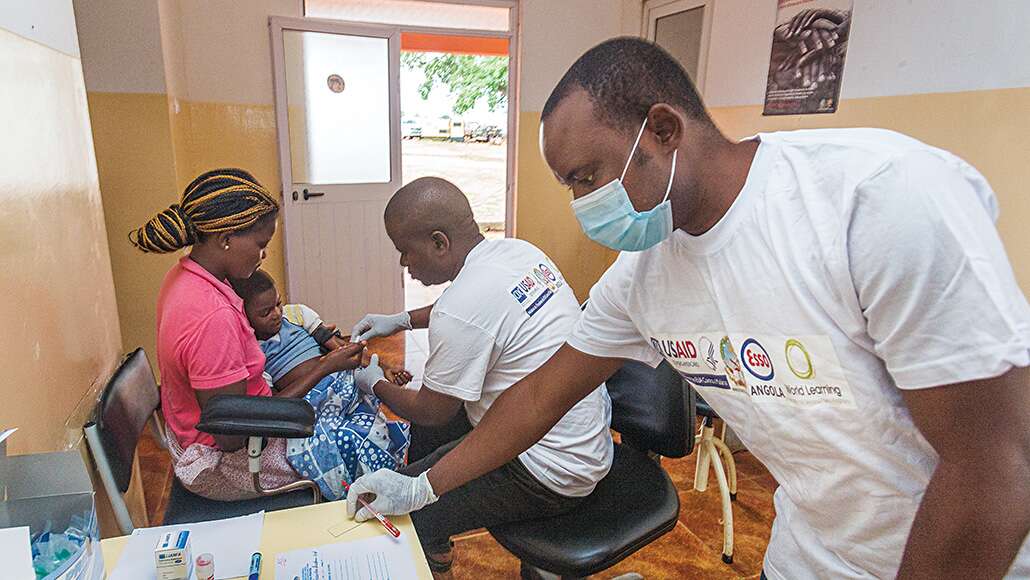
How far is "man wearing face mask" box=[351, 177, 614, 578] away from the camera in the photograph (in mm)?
1312

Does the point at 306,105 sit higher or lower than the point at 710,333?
higher

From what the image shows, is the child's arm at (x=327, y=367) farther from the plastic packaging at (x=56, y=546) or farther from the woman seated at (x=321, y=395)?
the plastic packaging at (x=56, y=546)

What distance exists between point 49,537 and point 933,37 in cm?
289

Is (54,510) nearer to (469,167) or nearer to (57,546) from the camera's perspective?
(57,546)

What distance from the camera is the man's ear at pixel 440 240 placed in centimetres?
151

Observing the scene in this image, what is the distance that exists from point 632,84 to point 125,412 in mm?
1249

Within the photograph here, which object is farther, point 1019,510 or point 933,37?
point 933,37

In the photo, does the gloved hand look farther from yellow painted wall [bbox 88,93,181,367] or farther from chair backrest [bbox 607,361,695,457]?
yellow painted wall [bbox 88,93,181,367]

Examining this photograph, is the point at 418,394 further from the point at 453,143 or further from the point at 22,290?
the point at 453,143

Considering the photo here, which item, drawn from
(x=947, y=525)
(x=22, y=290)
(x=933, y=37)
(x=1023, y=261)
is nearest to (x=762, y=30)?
(x=933, y=37)

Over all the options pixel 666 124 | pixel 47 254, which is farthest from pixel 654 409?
pixel 47 254

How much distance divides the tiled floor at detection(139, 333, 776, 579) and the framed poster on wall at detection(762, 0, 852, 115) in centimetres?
175

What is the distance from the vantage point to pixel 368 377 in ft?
5.68

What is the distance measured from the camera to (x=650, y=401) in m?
1.53
